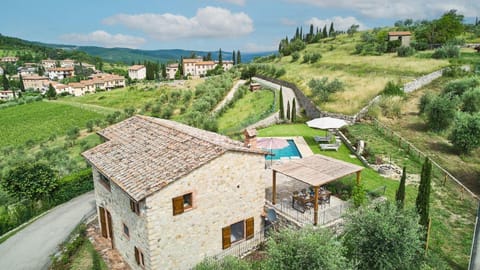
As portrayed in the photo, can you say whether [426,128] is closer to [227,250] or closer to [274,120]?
[274,120]

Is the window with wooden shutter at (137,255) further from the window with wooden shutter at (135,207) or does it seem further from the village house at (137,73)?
the village house at (137,73)

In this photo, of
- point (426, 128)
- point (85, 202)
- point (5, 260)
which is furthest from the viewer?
point (426, 128)

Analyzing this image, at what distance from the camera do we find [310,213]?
17.3 meters

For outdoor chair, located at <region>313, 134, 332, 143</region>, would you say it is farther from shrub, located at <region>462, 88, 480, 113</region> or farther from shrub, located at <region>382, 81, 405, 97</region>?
shrub, located at <region>462, 88, 480, 113</region>

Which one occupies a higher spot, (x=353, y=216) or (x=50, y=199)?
(x=353, y=216)

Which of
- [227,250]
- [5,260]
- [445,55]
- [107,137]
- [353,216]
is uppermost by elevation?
[445,55]

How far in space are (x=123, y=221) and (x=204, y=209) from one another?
450 cm

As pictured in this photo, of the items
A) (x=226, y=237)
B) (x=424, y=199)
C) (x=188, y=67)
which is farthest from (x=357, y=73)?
(x=188, y=67)

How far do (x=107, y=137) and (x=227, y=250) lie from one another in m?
10.4

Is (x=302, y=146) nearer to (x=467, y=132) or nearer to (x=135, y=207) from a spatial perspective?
(x=467, y=132)

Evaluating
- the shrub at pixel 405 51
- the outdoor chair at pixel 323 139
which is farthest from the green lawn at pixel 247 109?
the shrub at pixel 405 51

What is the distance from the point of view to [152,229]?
46.9 feet

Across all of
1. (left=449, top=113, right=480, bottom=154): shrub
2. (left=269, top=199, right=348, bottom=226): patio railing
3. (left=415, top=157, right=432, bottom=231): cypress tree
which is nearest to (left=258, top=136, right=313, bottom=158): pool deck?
(left=269, top=199, right=348, bottom=226): patio railing

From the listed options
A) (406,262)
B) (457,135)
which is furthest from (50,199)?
(457,135)
